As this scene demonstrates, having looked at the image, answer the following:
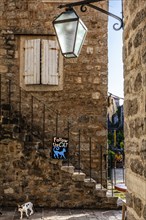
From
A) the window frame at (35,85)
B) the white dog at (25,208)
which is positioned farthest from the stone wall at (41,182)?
the window frame at (35,85)

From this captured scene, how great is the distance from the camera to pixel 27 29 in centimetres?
965

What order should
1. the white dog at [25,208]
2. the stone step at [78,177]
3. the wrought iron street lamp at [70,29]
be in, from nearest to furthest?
1. the wrought iron street lamp at [70,29]
2. the white dog at [25,208]
3. the stone step at [78,177]

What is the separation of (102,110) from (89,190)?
244cm

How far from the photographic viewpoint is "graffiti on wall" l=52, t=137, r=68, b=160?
8.45 metres

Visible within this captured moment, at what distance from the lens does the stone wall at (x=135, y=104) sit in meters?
2.87

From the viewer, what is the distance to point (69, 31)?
388 centimetres

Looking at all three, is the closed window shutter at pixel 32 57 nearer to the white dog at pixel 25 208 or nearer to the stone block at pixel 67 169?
the stone block at pixel 67 169

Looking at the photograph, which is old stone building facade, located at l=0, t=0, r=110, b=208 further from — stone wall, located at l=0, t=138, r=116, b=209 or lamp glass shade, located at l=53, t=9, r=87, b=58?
lamp glass shade, located at l=53, t=9, r=87, b=58

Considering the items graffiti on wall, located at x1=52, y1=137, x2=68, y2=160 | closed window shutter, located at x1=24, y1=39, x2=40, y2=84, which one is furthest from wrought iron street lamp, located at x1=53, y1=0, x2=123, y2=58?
closed window shutter, located at x1=24, y1=39, x2=40, y2=84

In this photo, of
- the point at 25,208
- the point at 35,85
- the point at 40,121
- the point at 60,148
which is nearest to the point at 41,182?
the point at 60,148

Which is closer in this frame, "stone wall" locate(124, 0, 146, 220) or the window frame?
"stone wall" locate(124, 0, 146, 220)

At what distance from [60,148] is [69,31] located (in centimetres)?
501

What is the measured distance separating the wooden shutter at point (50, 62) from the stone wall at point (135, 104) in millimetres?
6036

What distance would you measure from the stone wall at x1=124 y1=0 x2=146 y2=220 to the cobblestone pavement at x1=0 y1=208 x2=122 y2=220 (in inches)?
157
